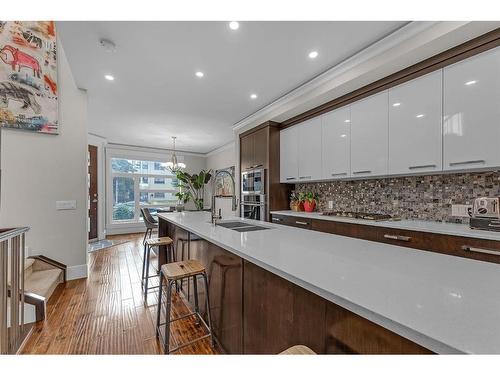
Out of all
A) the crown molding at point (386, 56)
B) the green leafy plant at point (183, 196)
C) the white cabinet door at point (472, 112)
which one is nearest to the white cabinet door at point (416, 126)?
the white cabinet door at point (472, 112)

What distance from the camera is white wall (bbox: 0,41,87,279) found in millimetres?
2891

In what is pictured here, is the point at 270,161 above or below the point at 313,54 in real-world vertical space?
below

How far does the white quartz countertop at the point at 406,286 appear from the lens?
20.1 inches

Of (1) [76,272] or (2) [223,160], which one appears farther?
(2) [223,160]

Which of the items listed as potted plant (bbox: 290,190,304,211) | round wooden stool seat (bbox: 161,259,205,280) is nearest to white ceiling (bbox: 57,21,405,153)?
potted plant (bbox: 290,190,304,211)

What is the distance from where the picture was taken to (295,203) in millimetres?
3838

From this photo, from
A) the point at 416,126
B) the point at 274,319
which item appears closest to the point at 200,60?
the point at 416,126

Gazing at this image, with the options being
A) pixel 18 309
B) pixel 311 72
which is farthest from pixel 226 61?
pixel 18 309

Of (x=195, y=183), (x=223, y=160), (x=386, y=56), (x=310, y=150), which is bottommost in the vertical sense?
(x=195, y=183)

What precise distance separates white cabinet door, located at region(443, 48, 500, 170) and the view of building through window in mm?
7388

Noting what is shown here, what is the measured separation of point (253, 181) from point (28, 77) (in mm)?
3485

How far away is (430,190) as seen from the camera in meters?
2.38

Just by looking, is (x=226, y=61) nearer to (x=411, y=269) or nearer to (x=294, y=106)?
(x=294, y=106)

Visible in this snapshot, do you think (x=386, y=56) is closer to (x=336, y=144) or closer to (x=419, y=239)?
(x=336, y=144)
